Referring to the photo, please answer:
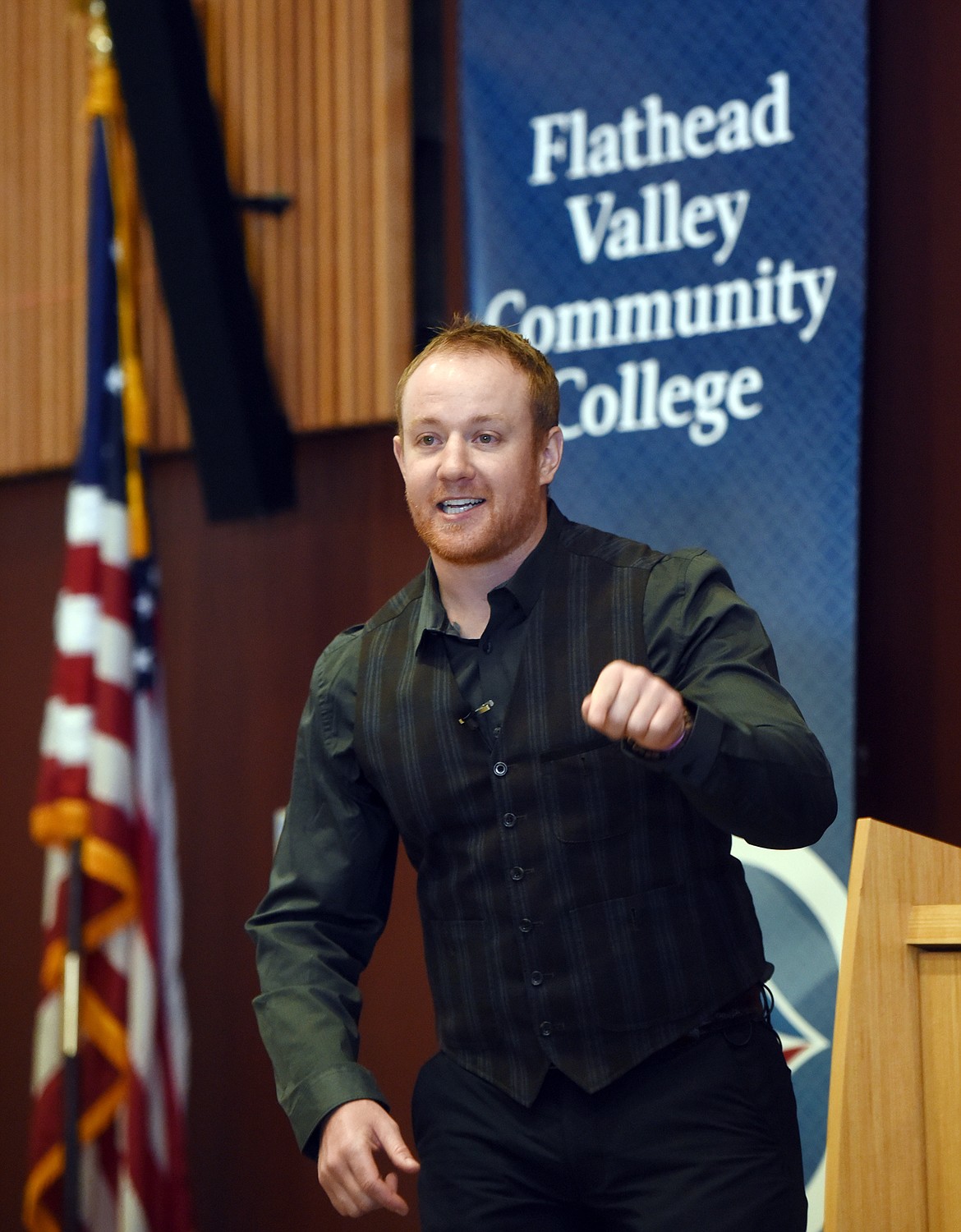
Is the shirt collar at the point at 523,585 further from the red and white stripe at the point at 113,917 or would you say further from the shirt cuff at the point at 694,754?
the red and white stripe at the point at 113,917

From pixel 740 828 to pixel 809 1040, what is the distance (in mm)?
1380

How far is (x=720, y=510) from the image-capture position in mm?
2975

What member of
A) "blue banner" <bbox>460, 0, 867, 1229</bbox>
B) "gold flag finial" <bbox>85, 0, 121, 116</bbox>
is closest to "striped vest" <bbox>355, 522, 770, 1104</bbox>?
"blue banner" <bbox>460, 0, 867, 1229</bbox>

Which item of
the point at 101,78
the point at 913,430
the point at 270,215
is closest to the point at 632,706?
the point at 913,430

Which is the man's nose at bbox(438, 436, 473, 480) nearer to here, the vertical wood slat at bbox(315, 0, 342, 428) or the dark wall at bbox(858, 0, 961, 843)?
the dark wall at bbox(858, 0, 961, 843)

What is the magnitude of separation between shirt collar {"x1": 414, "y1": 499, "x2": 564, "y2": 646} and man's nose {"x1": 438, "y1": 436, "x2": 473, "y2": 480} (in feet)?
0.48

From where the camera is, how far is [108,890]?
138 inches

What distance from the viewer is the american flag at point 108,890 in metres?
3.41

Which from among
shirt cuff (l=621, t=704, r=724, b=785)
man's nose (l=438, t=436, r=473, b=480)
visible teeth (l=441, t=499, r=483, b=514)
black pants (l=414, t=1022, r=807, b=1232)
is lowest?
black pants (l=414, t=1022, r=807, b=1232)

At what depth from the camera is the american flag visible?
11.2 feet

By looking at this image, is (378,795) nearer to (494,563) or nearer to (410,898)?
(494,563)

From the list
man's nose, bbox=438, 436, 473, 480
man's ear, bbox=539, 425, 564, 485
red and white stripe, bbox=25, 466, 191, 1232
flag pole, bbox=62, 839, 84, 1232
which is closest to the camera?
man's nose, bbox=438, 436, 473, 480

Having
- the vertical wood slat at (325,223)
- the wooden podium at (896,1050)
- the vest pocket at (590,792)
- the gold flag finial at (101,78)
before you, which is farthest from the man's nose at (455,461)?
the gold flag finial at (101,78)

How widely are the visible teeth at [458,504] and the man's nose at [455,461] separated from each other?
0.03m
